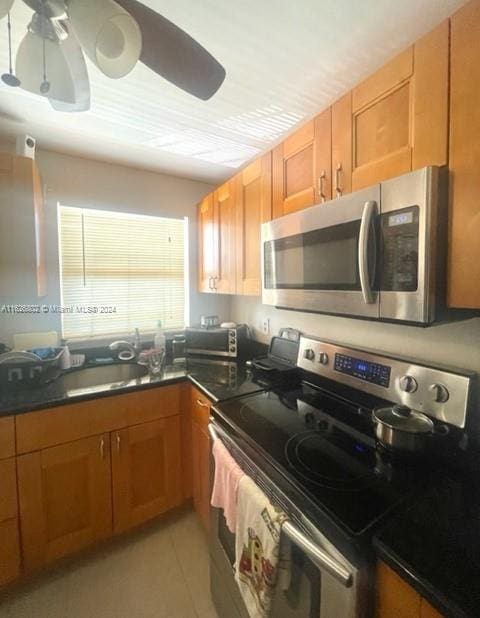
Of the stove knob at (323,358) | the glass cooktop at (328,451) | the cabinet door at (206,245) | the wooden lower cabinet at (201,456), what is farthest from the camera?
the cabinet door at (206,245)

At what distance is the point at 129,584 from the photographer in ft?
4.34

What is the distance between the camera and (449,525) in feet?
2.03

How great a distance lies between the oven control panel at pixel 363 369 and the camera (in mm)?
1104

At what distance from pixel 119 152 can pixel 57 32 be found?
1.14m

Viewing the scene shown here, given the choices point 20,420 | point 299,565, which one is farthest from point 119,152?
point 299,565

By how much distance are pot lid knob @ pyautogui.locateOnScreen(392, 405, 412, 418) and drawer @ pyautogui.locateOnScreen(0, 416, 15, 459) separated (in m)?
1.57

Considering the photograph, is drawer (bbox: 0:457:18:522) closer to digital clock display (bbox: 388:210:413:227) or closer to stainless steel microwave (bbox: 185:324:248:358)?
stainless steel microwave (bbox: 185:324:248:358)

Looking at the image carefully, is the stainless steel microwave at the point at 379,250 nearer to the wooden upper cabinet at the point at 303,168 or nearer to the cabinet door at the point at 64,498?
the wooden upper cabinet at the point at 303,168

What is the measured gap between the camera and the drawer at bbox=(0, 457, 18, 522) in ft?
4.04

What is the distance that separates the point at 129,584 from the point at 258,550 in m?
1.01

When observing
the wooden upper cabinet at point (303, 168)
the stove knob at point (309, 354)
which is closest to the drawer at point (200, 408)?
the stove knob at point (309, 354)

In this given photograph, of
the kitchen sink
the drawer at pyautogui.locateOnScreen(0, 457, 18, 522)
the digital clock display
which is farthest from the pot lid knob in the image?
the drawer at pyautogui.locateOnScreen(0, 457, 18, 522)

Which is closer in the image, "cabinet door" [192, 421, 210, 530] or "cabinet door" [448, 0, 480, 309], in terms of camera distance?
"cabinet door" [448, 0, 480, 309]

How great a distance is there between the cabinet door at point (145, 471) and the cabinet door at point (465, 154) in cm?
152
